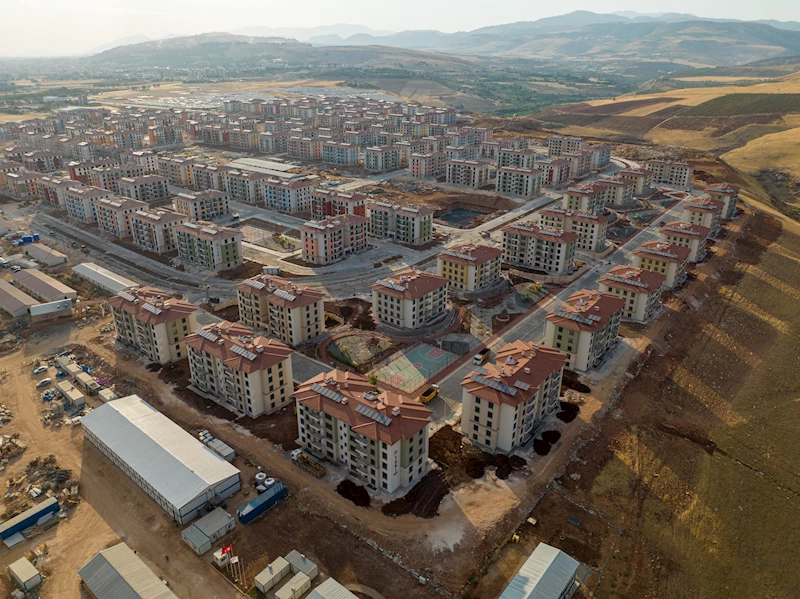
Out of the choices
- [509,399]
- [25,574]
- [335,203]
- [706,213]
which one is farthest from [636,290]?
[25,574]

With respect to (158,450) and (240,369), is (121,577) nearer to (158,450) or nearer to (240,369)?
(158,450)

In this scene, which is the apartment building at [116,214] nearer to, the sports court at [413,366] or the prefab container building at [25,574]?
the sports court at [413,366]

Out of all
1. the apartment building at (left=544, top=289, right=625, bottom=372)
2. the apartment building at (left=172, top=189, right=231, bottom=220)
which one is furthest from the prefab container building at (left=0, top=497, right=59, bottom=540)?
the apartment building at (left=172, top=189, right=231, bottom=220)

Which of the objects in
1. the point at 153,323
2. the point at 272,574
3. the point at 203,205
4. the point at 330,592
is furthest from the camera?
the point at 203,205

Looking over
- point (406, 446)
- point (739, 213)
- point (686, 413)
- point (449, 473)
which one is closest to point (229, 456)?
point (406, 446)

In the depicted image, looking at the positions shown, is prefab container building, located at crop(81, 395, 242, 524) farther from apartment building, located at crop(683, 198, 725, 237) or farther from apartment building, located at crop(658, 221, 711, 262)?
apartment building, located at crop(683, 198, 725, 237)

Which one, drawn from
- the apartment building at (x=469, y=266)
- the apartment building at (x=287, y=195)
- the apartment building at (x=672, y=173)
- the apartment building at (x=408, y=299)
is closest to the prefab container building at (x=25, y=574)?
the apartment building at (x=408, y=299)

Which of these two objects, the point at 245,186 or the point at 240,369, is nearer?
the point at 240,369

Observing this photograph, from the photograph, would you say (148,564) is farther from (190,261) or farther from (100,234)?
(100,234)
